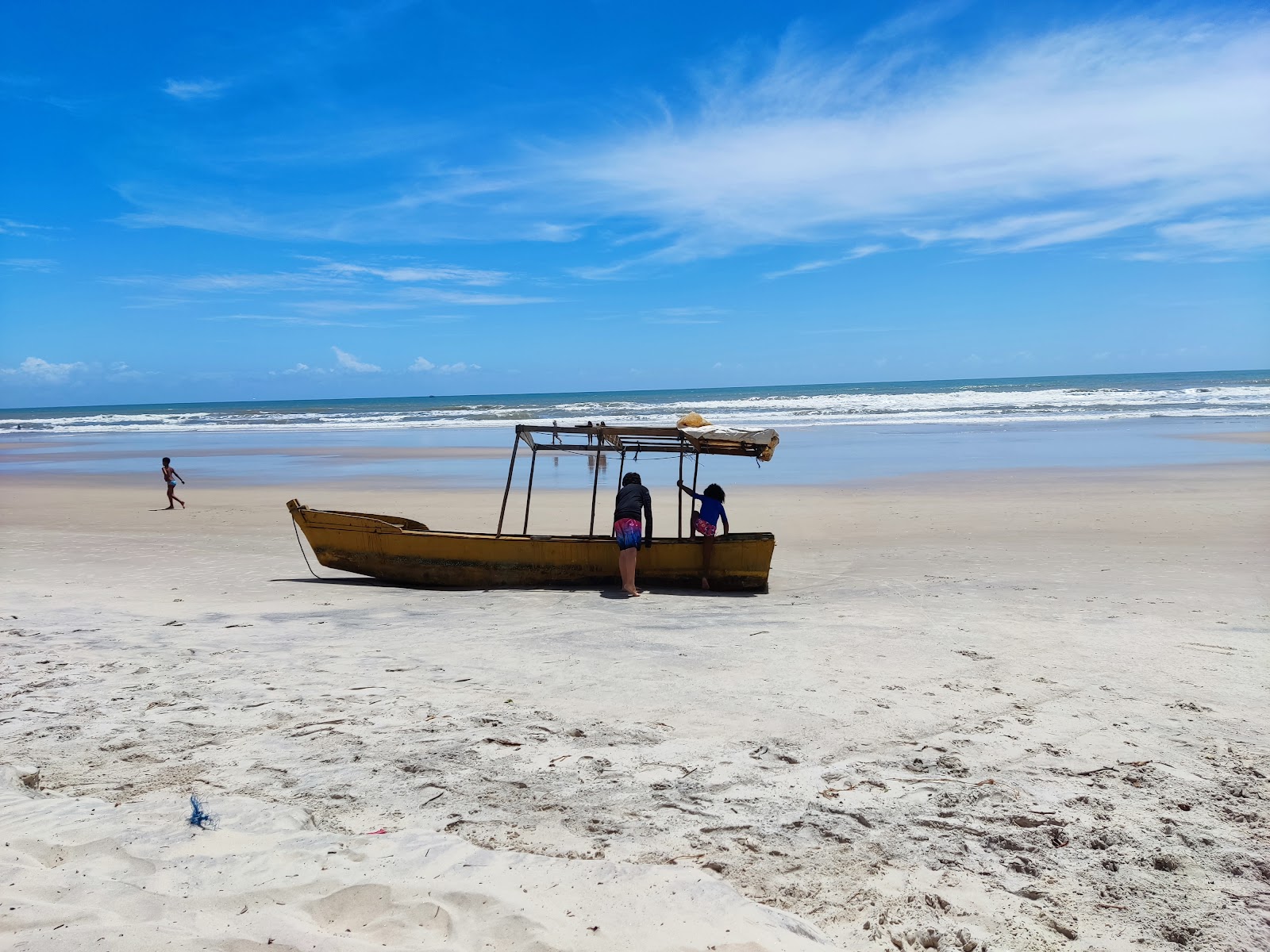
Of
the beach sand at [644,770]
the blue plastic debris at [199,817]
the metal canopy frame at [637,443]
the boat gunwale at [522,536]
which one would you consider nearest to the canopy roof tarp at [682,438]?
the metal canopy frame at [637,443]

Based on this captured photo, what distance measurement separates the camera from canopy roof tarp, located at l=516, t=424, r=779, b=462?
9539mm

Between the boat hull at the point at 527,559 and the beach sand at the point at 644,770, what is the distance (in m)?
0.47

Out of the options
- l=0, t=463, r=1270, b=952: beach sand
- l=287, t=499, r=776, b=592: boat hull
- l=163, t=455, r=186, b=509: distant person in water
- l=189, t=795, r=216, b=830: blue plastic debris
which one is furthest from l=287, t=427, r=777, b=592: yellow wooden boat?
l=163, t=455, r=186, b=509: distant person in water

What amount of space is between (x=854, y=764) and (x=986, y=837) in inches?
32.7

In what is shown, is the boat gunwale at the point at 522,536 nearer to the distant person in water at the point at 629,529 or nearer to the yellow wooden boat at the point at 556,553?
the yellow wooden boat at the point at 556,553

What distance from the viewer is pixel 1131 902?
3.30 metres

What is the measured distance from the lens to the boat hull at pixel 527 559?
9.55 meters

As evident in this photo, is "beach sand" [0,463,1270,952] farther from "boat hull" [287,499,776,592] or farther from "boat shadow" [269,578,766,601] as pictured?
"boat hull" [287,499,776,592]

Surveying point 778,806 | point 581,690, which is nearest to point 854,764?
point 778,806

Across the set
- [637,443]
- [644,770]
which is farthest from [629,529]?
[644,770]

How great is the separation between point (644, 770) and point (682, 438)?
5.64m

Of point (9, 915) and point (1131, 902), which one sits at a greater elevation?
point (9, 915)

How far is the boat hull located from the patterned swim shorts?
0.43 meters

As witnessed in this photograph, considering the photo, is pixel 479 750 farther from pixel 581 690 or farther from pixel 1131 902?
pixel 1131 902
